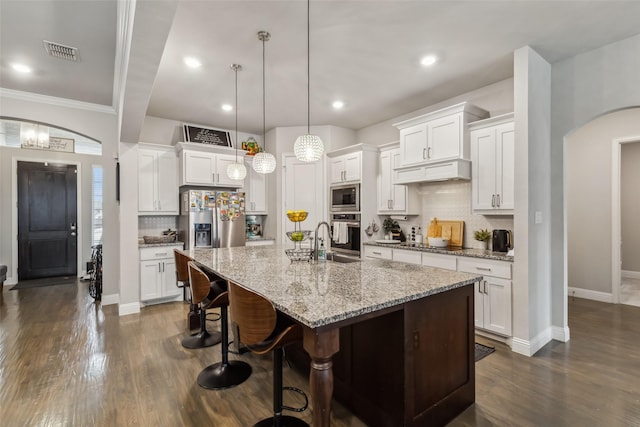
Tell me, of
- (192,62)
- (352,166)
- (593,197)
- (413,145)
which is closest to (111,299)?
(192,62)

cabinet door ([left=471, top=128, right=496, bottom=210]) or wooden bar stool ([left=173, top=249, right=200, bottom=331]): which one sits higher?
cabinet door ([left=471, top=128, right=496, bottom=210])

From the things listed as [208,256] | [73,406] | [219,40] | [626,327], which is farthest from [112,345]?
[626,327]

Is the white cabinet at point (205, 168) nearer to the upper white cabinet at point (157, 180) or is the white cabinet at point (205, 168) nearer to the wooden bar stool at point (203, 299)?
the upper white cabinet at point (157, 180)

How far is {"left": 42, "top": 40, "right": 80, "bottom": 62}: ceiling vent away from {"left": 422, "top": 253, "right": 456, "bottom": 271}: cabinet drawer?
13.7 ft

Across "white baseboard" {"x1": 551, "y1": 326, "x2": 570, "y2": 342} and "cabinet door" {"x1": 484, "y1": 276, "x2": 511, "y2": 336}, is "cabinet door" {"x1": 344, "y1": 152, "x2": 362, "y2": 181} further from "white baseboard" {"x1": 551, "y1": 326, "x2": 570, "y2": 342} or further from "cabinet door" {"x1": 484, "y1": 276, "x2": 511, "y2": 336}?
"white baseboard" {"x1": 551, "y1": 326, "x2": 570, "y2": 342}

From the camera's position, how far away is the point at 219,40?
2.83m

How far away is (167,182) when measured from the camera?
4.93 meters

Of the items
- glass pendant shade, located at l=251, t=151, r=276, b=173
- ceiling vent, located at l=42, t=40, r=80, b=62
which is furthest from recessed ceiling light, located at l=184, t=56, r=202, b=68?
glass pendant shade, located at l=251, t=151, r=276, b=173

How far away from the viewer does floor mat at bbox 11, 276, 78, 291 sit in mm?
5641

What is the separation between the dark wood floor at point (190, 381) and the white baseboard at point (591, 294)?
0.76m

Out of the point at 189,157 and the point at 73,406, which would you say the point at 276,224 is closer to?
the point at 189,157

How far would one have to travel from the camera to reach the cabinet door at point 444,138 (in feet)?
11.9

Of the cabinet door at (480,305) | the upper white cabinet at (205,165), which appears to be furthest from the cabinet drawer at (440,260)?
the upper white cabinet at (205,165)

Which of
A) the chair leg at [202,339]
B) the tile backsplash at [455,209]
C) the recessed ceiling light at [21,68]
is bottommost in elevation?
the chair leg at [202,339]
